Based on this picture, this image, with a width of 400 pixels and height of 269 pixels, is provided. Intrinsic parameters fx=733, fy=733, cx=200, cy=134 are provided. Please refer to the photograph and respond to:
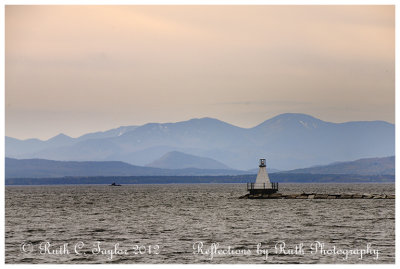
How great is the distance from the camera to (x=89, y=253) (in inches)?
1873

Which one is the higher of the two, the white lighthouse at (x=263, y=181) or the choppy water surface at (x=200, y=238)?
the white lighthouse at (x=263, y=181)

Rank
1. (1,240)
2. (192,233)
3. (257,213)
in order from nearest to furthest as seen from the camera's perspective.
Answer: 1. (1,240)
2. (192,233)
3. (257,213)

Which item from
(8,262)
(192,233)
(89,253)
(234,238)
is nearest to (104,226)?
(192,233)

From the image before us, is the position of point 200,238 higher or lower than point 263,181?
lower

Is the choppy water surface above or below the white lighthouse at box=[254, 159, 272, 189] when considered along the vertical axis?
below

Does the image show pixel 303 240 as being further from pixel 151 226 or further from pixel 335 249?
pixel 151 226

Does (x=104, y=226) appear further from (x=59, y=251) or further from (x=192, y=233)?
(x=59, y=251)

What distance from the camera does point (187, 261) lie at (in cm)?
4372

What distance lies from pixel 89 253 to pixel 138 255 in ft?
11.8

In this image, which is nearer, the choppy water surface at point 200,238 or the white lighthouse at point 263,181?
the choppy water surface at point 200,238

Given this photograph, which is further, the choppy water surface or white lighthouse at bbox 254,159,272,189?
white lighthouse at bbox 254,159,272,189

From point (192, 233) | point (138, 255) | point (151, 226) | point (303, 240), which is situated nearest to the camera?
point (138, 255)

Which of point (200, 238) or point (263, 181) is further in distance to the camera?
→ point (263, 181)

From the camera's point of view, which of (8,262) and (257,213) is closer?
(8,262)
